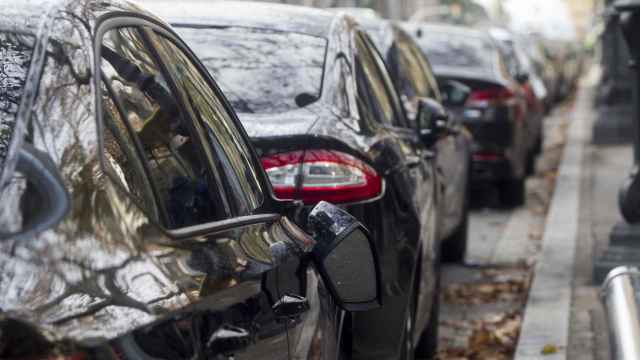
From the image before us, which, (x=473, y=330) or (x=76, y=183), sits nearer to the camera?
(x=76, y=183)

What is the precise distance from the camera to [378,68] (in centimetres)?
823

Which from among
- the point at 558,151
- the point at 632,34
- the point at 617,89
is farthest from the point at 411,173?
the point at 558,151

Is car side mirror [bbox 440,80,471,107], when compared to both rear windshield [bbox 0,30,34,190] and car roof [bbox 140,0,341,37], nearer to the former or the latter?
car roof [bbox 140,0,341,37]

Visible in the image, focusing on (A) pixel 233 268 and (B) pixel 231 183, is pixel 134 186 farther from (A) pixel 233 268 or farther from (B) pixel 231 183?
(B) pixel 231 183

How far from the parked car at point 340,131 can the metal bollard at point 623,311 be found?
2.75 feet

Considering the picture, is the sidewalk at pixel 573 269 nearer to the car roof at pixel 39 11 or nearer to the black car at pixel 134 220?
the black car at pixel 134 220

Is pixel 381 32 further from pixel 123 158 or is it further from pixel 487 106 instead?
pixel 123 158

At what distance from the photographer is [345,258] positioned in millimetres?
4035

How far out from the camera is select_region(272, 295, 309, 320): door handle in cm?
364

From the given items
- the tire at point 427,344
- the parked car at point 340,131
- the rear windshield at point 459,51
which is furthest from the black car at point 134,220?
the rear windshield at point 459,51

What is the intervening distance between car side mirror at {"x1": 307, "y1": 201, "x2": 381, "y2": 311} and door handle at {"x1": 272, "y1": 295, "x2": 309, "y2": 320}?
0.46 ft

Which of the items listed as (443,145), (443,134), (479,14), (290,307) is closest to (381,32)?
(443,145)

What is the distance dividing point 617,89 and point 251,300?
19906 mm

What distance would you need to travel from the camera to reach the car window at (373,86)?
298 inches
